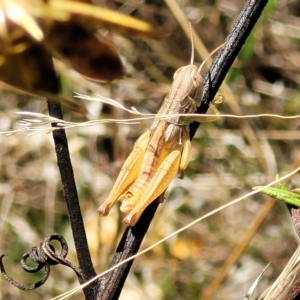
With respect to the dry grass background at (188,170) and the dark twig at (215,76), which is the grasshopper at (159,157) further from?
the dry grass background at (188,170)

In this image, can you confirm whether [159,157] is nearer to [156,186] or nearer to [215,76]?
[156,186]

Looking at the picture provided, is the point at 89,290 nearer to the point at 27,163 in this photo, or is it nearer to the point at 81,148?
the point at 81,148

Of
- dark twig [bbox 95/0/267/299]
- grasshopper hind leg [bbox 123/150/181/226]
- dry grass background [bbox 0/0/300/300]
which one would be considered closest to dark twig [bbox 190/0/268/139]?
dark twig [bbox 95/0/267/299]

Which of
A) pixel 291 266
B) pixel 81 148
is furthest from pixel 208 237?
pixel 291 266

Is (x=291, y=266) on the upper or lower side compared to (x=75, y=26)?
lower

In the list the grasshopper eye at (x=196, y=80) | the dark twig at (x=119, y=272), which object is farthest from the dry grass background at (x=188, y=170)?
the dark twig at (x=119, y=272)

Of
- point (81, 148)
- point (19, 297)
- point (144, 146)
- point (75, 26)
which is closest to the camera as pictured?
point (75, 26)

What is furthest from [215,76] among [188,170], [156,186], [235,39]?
[188,170]
